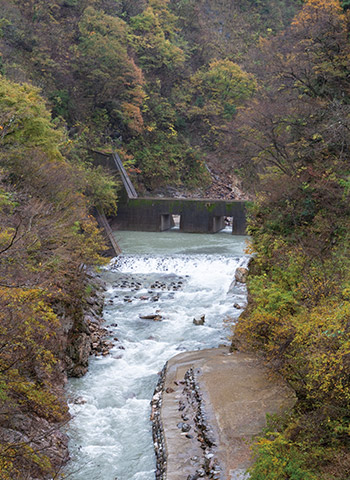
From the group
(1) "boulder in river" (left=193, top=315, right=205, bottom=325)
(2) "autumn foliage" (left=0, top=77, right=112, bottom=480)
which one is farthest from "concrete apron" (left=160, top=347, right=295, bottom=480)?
(1) "boulder in river" (left=193, top=315, right=205, bottom=325)

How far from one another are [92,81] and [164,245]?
595 inches

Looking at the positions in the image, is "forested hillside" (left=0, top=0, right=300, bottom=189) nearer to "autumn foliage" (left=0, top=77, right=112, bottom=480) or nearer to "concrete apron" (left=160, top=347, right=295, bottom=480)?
"autumn foliage" (left=0, top=77, right=112, bottom=480)

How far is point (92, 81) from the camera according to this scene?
31406 mm

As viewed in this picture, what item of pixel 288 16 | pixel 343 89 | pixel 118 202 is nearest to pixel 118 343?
pixel 343 89

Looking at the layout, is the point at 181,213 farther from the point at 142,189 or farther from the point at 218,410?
the point at 218,410

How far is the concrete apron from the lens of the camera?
6.67m

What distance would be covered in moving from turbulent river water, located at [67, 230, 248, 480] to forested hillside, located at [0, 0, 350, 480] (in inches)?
33.1

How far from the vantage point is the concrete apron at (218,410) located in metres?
6.67

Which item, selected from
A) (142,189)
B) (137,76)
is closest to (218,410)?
(142,189)

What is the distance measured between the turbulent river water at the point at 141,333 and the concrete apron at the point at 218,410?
0.55 meters

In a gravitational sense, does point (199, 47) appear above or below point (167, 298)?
above

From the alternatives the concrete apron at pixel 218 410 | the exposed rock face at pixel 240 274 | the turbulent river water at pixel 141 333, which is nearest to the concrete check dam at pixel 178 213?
the turbulent river water at pixel 141 333

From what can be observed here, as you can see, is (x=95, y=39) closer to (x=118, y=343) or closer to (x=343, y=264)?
(x=118, y=343)

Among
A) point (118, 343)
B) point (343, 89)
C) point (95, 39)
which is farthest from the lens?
point (95, 39)
